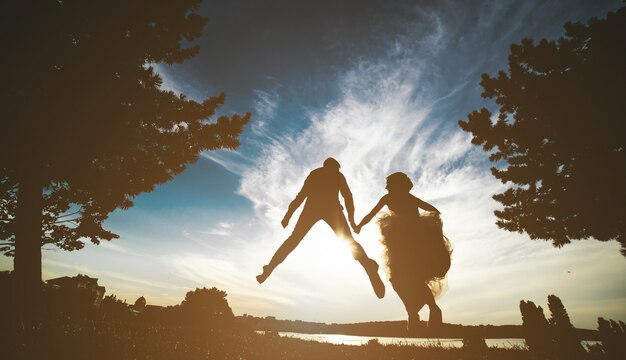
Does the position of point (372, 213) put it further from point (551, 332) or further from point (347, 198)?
point (551, 332)

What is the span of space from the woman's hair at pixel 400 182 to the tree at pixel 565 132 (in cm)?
753

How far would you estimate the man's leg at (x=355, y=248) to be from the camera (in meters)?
4.05

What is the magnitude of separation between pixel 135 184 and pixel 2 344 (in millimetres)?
4778

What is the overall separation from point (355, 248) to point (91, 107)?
629cm

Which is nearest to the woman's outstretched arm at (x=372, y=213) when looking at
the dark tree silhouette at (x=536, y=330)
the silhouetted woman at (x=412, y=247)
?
the silhouetted woman at (x=412, y=247)

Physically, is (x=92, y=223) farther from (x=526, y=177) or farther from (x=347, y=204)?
(x=526, y=177)

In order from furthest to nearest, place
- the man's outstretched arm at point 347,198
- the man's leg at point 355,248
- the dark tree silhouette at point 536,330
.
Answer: the dark tree silhouette at point 536,330, the man's outstretched arm at point 347,198, the man's leg at point 355,248

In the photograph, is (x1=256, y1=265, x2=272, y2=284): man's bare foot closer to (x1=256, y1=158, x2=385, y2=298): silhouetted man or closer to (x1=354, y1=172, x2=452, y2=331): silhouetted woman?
(x1=256, y1=158, x2=385, y2=298): silhouetted man

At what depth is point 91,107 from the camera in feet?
21.2

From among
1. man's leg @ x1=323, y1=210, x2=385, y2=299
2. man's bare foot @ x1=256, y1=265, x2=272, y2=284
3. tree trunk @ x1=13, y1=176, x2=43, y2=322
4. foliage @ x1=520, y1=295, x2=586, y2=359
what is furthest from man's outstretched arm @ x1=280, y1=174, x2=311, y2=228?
foliage @ x1=520, y1=295, x2=586, y2=359

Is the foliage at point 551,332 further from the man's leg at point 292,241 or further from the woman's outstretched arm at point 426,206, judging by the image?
the man's leg at point 292,241

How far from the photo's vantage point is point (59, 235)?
36.2ft

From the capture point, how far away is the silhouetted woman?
394cm

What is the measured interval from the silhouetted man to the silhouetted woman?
0.40 m
